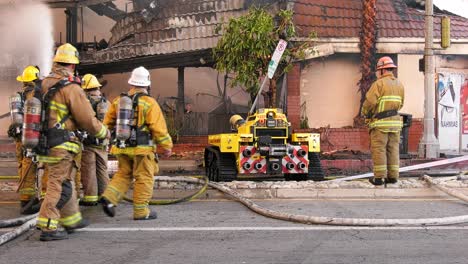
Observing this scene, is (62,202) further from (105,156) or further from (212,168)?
(212,168)

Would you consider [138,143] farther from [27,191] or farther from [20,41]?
[20,41]

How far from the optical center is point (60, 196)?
5289 millimetres

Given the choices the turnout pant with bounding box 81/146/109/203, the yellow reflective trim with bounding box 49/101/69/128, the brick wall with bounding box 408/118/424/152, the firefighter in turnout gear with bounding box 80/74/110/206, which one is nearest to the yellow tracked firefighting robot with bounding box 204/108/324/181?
the firefighter in turnout gear with bounding box 80/74/110/206

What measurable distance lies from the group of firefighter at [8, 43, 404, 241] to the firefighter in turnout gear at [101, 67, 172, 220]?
1 centimetres

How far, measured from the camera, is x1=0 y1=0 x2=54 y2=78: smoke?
52.0 ft

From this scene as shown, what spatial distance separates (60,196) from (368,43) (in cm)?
1295

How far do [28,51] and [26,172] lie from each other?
34.3 ft

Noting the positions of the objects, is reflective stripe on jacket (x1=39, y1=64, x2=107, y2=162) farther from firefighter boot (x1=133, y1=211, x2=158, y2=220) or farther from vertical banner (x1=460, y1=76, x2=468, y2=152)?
vertical banner (x1=460, y1=76, x2=468, y2=152)

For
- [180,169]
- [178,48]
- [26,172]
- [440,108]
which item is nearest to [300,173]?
[180,169]

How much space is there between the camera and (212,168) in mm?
10555

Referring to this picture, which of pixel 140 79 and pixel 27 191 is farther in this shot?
pixel 27 191

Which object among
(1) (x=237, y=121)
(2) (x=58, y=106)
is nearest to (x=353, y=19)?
(1) (x=237, y=121)

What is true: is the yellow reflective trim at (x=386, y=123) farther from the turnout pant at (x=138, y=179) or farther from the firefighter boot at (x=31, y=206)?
the firefighter boot at (x=31, y=206)

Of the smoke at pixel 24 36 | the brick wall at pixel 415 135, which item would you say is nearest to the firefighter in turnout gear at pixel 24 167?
the smoke at pixel 24 36
